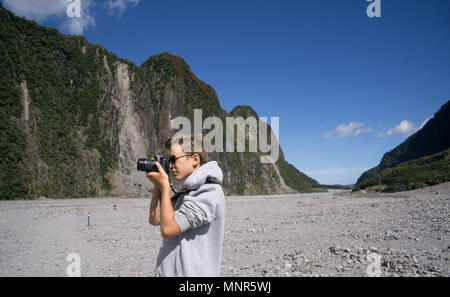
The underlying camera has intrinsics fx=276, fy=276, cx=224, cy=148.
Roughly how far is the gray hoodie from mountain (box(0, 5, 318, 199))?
694 inches

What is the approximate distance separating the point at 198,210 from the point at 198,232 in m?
0.23

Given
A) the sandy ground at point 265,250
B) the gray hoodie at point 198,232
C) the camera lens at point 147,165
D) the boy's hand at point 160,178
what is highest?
the camera lens at point 147,165

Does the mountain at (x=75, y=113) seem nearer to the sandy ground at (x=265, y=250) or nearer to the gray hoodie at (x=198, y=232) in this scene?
the sandy ground at (x=265, y=250)

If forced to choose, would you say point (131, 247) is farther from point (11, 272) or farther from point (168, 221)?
point (168, 221)

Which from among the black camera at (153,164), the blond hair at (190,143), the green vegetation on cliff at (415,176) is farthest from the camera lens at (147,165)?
the green vegetation on cliff at (415,176)

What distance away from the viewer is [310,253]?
299 inches

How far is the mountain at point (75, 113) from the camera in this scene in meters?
32.1

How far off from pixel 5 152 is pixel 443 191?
46.3 m

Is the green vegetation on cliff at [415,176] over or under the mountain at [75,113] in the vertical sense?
under

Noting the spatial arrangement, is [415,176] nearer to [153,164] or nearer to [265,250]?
[265,250]

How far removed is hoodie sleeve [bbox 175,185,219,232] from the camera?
1797 millimetres

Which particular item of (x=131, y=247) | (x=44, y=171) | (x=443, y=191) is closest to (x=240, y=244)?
(x=131, y=247)

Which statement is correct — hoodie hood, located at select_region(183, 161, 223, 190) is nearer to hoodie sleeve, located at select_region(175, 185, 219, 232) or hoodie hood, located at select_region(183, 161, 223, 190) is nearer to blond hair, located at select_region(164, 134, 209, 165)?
hoodie sleeve, located at select_region(175, 185, 219, 232)
